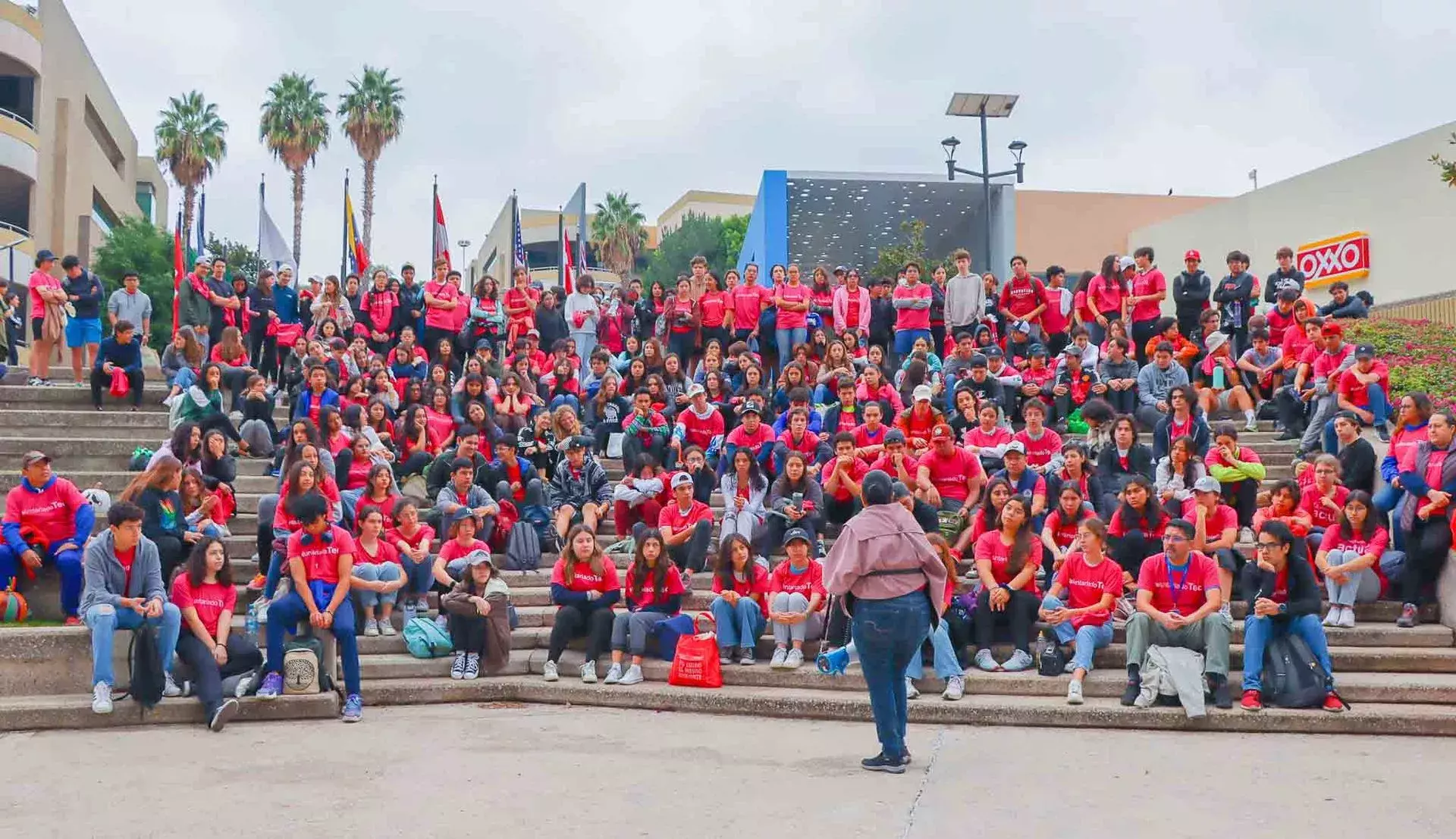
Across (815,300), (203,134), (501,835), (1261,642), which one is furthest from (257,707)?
(203,134)

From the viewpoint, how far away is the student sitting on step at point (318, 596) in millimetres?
8000

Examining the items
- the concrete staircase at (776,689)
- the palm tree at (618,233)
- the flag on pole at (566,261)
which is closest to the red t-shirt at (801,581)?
the concrete staircase at (776,689)

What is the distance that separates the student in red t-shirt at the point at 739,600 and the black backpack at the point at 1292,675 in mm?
3418

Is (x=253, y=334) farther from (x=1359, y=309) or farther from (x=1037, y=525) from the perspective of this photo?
(x=1359, y=309)

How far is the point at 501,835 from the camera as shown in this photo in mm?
5195

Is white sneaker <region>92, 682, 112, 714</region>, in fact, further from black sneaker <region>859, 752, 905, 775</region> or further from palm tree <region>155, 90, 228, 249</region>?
palm tree <region>155, 90, 228, 249</region>

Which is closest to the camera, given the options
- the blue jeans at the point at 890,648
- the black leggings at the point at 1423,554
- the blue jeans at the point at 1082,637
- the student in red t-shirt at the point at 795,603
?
the blue jeans at the point at 890,648

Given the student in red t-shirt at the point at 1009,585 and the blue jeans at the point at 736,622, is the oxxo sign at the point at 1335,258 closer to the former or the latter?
the student in red t-shirt at the point at 1009,585

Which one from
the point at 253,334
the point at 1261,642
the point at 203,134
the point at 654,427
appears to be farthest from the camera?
the point at 203,134

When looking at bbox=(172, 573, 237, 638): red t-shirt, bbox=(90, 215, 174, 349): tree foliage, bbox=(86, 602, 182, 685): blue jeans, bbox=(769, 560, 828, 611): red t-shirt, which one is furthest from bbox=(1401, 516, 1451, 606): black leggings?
bbox=(90, 215, 174, 349): tree foliage

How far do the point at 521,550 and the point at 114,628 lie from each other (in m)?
3.37

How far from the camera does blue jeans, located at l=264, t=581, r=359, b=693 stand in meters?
8.00

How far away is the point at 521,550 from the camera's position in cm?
1028

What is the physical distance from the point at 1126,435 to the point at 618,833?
6520 mm
